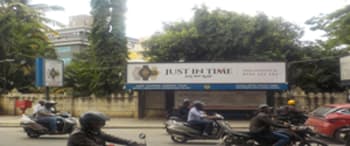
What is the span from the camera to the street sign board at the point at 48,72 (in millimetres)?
27203

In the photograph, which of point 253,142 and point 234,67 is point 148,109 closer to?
point 234,67

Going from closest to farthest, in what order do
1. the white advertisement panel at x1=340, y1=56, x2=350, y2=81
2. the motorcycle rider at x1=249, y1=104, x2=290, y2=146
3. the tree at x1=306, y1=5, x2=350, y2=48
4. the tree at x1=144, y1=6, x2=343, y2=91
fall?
1. the motorcycle rider at x1=249, y1=104, x2=290, y2=146
2. the white advertisement panel at x1=340, y1=56, x2=350, y2=81
3. the tree at x1=306, y1=5, x2=350, y2=48
4. the tree at x1=144, y1=6, x2=343, y2=91

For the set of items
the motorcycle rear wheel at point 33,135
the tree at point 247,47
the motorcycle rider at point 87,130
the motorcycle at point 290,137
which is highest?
the tree at point 247,47

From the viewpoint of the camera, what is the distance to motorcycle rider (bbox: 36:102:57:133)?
1622 centimetres

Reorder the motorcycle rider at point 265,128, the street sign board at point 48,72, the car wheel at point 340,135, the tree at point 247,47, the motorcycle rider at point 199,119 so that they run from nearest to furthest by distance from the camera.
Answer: the motorcycle rider at point 265,128, the motorcycle rider at point 199,119, the car wheel at point 340,135, the street sign board at point 48,72, the tree at point 247,47

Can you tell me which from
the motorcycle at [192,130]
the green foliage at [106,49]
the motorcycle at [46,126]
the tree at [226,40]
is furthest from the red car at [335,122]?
the green foliage at [106,49]

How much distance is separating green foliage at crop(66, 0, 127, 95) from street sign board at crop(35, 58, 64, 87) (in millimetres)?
4410

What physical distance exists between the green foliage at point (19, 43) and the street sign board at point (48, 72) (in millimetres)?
8727

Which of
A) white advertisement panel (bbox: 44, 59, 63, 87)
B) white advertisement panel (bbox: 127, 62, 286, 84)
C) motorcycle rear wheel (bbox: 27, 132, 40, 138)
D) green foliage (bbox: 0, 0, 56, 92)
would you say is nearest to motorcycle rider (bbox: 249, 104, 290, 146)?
motorcycle rear wheel (bbox: 27, 132, 40, 138)

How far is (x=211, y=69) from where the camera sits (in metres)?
25.6

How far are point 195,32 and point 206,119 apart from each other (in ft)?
60.9

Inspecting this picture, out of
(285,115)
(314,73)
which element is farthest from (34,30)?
(285,115)

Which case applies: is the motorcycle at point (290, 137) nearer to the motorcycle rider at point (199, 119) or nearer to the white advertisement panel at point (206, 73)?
the motorcycle rider at point (199, 119)

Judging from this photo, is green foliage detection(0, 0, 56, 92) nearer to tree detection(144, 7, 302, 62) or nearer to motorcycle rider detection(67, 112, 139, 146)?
tree detection(144, 7, 302, 62)
